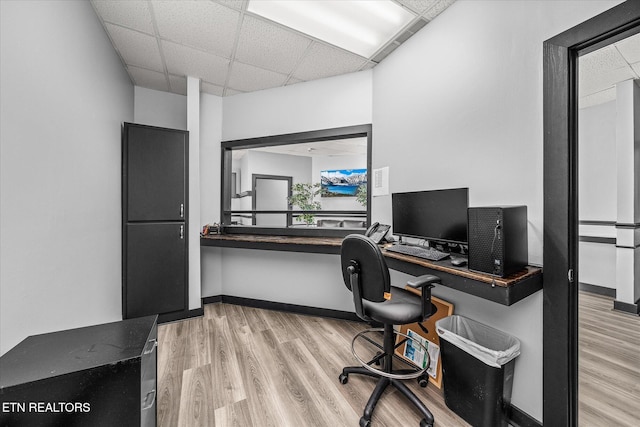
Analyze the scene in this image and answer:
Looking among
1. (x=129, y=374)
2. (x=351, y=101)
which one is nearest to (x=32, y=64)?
(x=129, y=374)

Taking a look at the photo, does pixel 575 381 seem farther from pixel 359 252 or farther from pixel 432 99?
pixel 432 99

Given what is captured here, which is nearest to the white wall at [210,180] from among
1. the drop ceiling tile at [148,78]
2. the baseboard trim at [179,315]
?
the baseboard trim at [179,315]

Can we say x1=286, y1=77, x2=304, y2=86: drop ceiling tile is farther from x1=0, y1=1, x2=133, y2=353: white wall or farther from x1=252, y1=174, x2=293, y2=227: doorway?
x1=252, y1=174, x2=293, y2=227: doorway

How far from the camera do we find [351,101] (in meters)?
2.81

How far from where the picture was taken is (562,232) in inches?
50.8

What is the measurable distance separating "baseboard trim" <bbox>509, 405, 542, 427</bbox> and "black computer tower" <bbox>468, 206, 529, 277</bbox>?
0.82 metres

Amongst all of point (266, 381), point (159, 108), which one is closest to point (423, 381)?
point (266, 381)

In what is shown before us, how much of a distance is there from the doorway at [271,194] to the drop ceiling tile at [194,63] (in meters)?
3.47

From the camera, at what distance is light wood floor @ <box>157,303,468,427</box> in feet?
4.96

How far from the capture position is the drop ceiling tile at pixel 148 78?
2775mm

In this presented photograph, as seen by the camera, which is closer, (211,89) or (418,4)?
(418,4)

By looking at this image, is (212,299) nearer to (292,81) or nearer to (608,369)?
(292,81)

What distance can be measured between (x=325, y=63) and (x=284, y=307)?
2684 mm

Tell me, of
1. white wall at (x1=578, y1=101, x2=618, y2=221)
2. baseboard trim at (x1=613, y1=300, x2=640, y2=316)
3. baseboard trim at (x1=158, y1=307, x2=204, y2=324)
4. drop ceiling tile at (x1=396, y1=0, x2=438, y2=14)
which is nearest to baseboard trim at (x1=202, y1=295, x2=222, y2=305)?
baseboard trim at (x1=158, y1=307, x2=204, y2=324)
